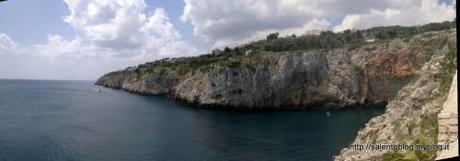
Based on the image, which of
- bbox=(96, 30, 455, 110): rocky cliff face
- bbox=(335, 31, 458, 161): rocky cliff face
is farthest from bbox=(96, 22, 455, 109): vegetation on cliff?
bbox=(335, 31, 458, 161): rocky cliff face

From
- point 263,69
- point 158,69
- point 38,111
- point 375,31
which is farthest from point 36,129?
point 375,31

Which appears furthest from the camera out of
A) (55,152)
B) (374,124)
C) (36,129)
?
(36,129)

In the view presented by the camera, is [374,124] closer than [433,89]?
No

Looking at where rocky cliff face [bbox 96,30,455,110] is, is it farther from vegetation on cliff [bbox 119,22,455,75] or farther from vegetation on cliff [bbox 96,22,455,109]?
vegetation on cliff [bbox 119,22,455,75]

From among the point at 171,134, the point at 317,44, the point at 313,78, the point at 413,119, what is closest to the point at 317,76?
the point at 313,78

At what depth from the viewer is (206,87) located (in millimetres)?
30344

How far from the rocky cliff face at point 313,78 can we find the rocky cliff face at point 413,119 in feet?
64.3

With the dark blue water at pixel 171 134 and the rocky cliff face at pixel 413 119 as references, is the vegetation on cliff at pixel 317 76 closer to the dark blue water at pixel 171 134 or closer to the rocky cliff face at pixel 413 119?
the dark blue water at pixel 171 134

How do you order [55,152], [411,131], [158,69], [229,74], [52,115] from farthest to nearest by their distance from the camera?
[158,69] < [229,74] < [52,115] < [55,152] < [411,131]

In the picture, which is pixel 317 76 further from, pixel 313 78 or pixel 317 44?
pixel 317 44

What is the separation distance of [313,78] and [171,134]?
13937 millimetres

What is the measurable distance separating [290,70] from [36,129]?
1661cm

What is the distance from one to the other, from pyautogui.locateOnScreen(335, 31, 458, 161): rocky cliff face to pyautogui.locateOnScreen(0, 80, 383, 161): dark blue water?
5.68 metres

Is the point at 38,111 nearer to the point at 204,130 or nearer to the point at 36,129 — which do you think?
the point at 36,129
